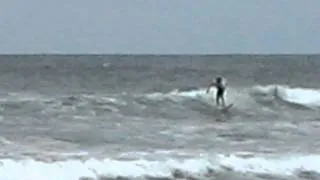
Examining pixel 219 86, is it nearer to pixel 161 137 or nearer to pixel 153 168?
pixel 161 137

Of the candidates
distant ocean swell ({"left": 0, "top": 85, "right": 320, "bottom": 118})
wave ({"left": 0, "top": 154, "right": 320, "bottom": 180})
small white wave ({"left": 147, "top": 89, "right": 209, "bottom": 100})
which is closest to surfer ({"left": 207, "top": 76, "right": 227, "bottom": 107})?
distant ocean swell ({"left": 0, "top": 85, "right": 320, "bottom": 118})

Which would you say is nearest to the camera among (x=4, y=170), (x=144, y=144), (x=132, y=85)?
(x=4, y=170)

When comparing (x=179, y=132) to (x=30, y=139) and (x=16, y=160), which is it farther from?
(x=16, y=160)

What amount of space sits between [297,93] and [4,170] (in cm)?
1965

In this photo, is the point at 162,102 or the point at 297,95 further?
the point at 297,95

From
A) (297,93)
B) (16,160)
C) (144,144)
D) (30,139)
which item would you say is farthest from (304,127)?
(297,93)

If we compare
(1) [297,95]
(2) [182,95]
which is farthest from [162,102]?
(1) [297,95]

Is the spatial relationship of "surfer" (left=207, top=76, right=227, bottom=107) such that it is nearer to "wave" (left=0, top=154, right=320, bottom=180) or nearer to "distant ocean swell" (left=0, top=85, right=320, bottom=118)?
"distant ocean swell" (left=0, top=85, right=320, bottom=118)

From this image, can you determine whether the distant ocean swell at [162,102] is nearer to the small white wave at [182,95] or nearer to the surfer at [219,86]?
the small white wave at [182,95]

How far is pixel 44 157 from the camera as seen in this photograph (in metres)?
13.5

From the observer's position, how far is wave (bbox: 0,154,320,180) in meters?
12.4

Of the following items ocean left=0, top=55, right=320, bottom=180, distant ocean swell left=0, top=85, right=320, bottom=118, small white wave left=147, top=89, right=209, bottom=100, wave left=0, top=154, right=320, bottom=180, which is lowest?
wave left=0, top=154, right=320, bottom=180

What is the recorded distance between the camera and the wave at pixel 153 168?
12383mm

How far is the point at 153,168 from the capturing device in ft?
42.1
